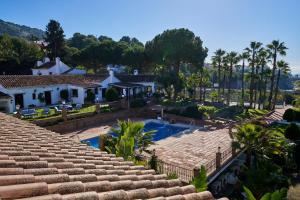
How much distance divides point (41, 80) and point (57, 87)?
2.51 meters

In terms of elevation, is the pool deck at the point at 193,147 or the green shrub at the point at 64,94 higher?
the green shrub at the point at 64,94

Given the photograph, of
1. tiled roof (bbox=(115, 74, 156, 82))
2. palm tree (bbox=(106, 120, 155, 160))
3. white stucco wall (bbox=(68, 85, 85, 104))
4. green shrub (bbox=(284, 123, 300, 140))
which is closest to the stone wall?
white stucco wall (bbox=(68, 85, 85, 104))

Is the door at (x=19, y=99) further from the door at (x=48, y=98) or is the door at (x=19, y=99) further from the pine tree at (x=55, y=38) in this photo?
the pine tree at (x=55, y=38)

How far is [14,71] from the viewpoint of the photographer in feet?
186

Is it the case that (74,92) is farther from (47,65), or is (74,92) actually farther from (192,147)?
(192,147)

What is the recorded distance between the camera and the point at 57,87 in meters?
40.5

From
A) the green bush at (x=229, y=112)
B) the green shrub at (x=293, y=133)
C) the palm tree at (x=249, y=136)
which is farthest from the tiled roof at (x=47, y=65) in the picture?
the green shrub at (x=293, y=133)

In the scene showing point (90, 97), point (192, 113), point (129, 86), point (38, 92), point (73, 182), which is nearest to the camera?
point (73, 182)

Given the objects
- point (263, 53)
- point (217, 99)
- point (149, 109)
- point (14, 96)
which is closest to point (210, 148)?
point (149, 109)

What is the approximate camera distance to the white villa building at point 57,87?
112 ft

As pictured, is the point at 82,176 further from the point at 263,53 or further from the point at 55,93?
the point at 263,53

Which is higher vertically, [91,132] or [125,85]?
[125,85]

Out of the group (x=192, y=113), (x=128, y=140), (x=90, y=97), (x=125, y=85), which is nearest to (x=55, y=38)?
(x=125, y=85)

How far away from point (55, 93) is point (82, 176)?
37.6 metres
